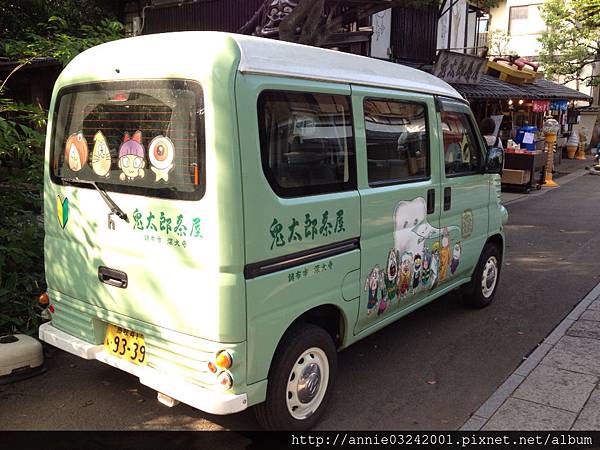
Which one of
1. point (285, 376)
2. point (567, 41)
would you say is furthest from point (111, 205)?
point (567, 41)

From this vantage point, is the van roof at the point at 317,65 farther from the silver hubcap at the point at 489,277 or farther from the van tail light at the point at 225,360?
the silver hubcap at the point at 489,277

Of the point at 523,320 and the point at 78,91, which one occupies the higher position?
the point at 78,91

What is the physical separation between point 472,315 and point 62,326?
12.0 feet

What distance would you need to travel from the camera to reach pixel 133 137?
289 cm

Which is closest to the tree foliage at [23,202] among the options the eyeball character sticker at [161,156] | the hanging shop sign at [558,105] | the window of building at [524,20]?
the eyeball character sticker at [161,156]

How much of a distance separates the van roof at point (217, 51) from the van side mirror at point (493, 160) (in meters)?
1.73

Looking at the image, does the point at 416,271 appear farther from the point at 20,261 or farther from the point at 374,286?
the point at 20,261

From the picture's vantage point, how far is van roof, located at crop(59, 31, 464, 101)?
103 inches

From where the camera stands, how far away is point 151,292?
9.21ft

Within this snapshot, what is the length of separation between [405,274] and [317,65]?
1651mm

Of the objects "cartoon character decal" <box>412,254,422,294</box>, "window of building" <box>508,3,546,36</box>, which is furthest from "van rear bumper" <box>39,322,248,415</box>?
"window of building" <box>508,3,546,36</box>

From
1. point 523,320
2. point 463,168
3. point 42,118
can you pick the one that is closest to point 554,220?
point 523,320

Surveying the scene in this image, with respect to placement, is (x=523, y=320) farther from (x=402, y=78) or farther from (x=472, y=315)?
(x=402, y=78)

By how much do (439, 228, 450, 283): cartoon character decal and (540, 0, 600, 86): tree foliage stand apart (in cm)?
2154
